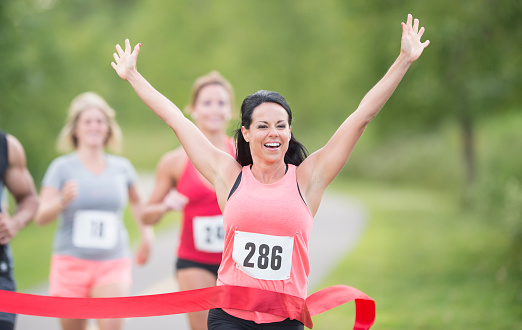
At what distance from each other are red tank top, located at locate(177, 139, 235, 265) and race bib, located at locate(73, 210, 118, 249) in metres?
0.61

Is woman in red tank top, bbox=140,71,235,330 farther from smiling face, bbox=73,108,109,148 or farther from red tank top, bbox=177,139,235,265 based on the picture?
smiling face, bbox=73,108,109,148

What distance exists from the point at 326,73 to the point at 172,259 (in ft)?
85.9

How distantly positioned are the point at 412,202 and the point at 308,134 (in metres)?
15.6

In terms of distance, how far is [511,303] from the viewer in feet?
30.7

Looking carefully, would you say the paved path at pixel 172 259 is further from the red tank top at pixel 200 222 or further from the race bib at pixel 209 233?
the race bib at pixel 209 233

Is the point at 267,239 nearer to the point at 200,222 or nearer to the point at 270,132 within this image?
the point at 270,132

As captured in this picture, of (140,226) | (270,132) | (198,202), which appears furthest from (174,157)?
(270,132)

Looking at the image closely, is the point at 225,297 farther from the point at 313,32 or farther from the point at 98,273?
the point at 313,32

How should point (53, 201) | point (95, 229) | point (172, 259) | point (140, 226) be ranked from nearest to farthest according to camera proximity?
point (95, 229)
point (53, 201)
point (140, 226)
point (172, 259)

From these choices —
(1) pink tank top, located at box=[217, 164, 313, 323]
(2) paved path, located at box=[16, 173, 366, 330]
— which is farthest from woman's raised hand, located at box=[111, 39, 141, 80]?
(2) paved path, located at box=[16, 173, 366, 330]

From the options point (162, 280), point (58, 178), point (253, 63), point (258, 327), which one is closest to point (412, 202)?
point (253, 63)

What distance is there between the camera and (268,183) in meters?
4.06

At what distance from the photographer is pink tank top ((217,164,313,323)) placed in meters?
3.90

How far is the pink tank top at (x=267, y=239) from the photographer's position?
390cm
